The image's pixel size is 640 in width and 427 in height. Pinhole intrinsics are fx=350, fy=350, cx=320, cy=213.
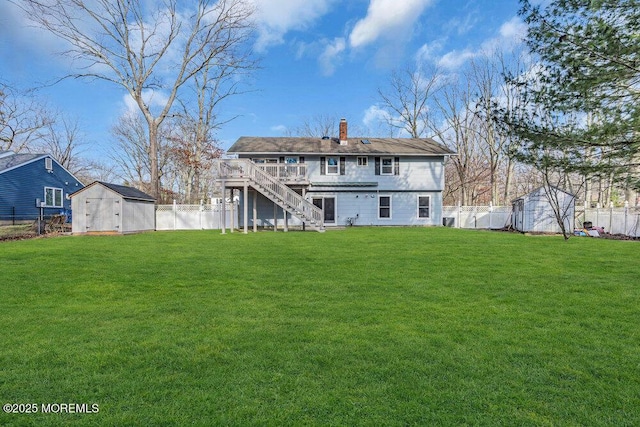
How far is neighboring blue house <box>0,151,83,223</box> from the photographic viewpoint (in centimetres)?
2081

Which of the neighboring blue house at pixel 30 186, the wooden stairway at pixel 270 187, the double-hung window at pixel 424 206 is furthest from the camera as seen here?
the double-hung window at pixel 424 206

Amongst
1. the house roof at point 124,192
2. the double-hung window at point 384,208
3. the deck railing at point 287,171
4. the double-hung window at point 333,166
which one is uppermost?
the double-hung window at point 333,166

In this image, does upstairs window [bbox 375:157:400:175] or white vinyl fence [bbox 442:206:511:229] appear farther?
white vinyl fence [bbox 442:206:511:229]

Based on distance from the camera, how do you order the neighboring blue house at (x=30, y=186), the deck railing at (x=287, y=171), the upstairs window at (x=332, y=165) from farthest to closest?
the upstairs window at (x=332, y=165) < the neighboring blue house at (x=30, y=186) < the deck railing at (x=287, y=171)

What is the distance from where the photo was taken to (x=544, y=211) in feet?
63.3

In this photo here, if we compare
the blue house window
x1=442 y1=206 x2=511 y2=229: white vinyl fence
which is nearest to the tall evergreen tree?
x1=442 y1=206 x2=511 y2=229: white vinyl fence

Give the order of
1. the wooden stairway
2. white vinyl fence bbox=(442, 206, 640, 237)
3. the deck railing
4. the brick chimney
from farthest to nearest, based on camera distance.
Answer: the brick chimney → the deck railing → the wooden stairway → white vinyl fence bbox=(442, 206, 640, 237)

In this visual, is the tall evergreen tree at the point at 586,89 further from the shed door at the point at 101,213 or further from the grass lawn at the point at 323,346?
the shed door at the point at 101,213

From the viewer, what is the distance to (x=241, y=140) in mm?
22891

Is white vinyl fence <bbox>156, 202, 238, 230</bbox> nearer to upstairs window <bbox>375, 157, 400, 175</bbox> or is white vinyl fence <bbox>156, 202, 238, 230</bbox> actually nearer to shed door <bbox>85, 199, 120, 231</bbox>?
shed door <bbox>85, 199, 120, 231</bbox>

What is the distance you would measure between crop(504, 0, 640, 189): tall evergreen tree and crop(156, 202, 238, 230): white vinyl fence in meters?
18.0

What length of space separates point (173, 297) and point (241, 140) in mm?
18677

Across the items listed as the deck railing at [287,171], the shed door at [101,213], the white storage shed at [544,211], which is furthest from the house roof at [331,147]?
the shed door at [101,213]

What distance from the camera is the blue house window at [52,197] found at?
23984 millimetres
